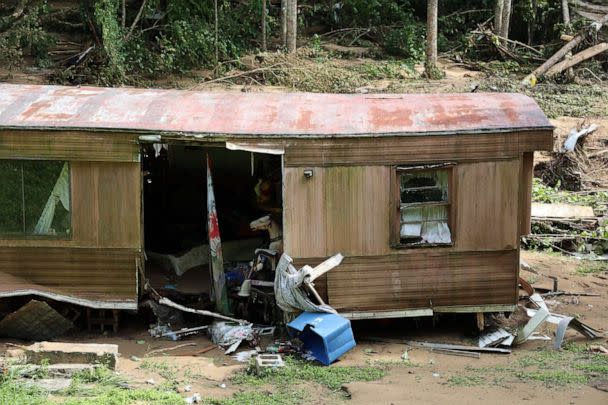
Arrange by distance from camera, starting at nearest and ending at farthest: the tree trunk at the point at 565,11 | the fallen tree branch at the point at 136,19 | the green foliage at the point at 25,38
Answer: the green foliage at the point at 25,38 → the fallen tree branch at the point at 136,19 → the tree trunk at the point at 565,11

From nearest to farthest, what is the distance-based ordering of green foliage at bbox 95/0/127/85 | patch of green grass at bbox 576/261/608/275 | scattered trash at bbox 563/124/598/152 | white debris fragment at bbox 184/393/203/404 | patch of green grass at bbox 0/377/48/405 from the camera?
patch of green grass at bbox 0/377/48/405, white debris fragment at bbox 184/393/203/404, patch of green grass at bbox 576/261/608/275, scattered trash at bbox 563/124/598/152, green foliage at bbox 95/0/127/85

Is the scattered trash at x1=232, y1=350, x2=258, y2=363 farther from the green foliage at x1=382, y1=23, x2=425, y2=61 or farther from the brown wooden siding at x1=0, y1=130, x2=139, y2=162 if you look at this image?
the green foliage at x1=382, y1=23, x2=425, y2=61

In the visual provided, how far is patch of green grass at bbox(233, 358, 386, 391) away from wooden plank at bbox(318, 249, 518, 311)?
1289 millimetres

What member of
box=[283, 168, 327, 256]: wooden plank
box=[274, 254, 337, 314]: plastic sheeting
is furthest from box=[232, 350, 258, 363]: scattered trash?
box=[283, 168, 327, 256]: wooden plank

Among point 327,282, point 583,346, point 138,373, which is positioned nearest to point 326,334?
point 327,282

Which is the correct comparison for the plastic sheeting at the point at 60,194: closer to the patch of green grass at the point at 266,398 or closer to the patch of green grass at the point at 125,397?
the patch of green grass at the point at 125,397

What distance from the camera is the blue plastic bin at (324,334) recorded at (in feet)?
32.3

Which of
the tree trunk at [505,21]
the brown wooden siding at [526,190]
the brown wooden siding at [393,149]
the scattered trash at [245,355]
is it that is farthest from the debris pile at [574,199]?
the scattered trash at [245,355]

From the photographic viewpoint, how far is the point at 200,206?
14172 millimetres

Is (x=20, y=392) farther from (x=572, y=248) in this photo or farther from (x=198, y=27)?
(x=198, y=27)

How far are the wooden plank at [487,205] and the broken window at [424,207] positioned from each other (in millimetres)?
178

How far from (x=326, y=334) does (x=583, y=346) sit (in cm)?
349

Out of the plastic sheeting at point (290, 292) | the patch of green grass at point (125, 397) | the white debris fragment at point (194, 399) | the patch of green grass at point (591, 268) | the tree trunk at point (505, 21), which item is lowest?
the white debris fragment at point (194, 399)

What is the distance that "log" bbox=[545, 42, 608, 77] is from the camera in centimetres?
2436
